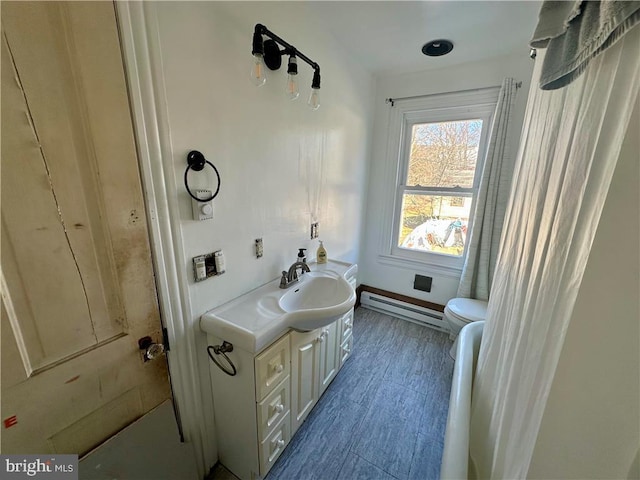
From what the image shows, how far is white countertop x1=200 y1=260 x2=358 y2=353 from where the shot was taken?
94cm

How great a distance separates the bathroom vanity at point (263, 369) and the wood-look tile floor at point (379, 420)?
0.11 m

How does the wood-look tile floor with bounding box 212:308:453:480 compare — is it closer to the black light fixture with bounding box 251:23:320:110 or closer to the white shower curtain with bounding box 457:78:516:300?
the white shower curtain with bounding box 457:78:516:300

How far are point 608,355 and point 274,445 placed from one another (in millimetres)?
1303

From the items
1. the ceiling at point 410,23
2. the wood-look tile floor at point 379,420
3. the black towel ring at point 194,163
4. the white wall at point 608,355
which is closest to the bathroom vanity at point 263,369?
the wood-look tile floor at point 379,420

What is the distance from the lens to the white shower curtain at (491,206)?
1890mm

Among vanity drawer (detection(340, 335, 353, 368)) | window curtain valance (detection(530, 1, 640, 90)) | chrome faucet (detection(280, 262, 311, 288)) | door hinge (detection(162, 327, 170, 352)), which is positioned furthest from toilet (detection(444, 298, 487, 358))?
door hinge (detection(162, 327, 170, 352))

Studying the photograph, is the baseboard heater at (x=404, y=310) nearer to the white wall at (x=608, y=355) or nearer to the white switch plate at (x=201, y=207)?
the white wall at (x=608, y=355)

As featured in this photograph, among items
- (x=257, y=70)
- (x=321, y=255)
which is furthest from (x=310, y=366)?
(x=257, y=70)

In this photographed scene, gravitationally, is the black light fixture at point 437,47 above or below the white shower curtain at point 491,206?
above

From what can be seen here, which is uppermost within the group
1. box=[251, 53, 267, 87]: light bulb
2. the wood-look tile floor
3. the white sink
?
box=[251, 53, 267, 87]: light bulb

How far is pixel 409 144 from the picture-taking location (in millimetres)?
2393

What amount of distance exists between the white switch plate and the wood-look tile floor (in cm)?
129

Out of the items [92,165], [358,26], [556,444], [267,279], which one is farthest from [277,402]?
[358,26]

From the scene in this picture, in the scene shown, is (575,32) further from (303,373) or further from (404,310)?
(404,310)
